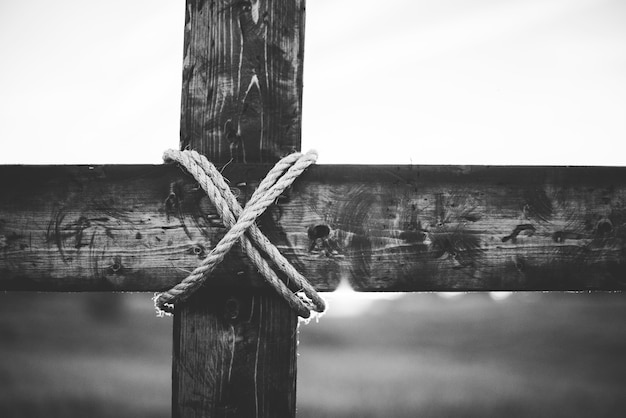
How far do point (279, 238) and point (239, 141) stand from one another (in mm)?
245

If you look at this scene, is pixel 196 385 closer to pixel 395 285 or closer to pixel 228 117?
pixel 395 285

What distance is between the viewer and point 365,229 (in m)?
0.92

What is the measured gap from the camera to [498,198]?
93 cm

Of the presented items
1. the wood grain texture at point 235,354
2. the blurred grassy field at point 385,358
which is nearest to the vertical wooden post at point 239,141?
the wood grain texture at point 235,354

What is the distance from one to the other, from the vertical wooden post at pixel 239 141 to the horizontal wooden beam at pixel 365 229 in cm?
8

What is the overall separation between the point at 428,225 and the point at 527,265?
9.4 inches

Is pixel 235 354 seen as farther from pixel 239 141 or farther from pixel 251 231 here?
pixel 239 141

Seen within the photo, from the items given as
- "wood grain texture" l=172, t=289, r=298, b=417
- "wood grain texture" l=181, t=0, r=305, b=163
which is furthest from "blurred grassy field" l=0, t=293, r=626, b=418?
"wood grain texture" l=181, t=0, r=305, b=163

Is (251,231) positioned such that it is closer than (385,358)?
Yes

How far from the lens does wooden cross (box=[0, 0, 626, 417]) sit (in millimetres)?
909

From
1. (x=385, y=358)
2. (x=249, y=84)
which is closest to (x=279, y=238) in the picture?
(x=249, y=84)

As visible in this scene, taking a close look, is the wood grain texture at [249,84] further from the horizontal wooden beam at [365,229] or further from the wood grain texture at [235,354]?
the wood grain texture at [235,354]

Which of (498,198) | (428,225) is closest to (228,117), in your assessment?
(428,225)

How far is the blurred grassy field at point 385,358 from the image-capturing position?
6.16 metres
